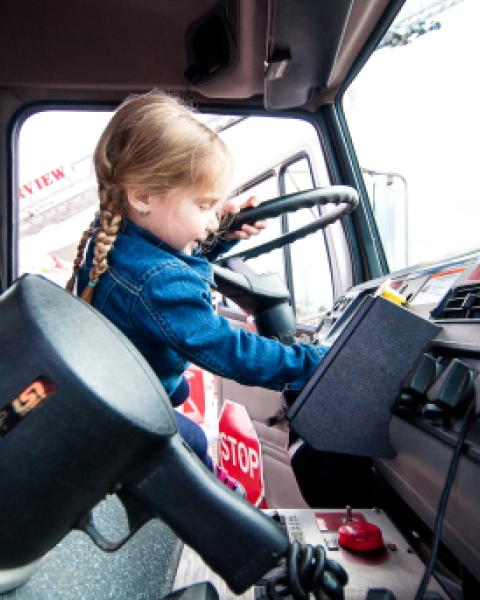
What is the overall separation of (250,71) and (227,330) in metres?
1.19

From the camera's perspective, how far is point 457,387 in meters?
0.56

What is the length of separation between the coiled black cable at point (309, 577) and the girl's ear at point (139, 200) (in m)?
0.65

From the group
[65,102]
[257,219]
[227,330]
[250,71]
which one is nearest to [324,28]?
[250,71]

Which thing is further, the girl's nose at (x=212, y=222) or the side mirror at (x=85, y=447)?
the girl's nose at (x=212, y=222)

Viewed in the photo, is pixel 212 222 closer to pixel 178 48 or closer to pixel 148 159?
pixel 148 159

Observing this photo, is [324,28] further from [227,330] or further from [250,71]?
[227,330]

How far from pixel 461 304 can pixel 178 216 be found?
53cm

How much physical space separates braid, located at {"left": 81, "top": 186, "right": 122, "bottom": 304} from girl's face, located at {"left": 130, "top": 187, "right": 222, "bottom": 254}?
5cm

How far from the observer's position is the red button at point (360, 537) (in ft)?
2.38

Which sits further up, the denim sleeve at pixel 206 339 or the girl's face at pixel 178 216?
the girl's face at pixel 178 216

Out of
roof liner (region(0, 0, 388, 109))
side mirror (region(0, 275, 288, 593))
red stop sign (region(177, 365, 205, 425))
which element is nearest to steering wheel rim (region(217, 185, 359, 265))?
roof liner (region(0, 0, 388, 109))

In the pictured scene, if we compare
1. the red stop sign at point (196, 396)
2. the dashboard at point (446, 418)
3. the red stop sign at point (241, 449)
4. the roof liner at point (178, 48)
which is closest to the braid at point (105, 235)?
the dashboard at point (446, 418)

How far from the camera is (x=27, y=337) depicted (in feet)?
1.56

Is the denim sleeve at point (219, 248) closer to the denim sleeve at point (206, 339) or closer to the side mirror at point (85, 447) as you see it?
the denim sleeve at point (206, 339)
